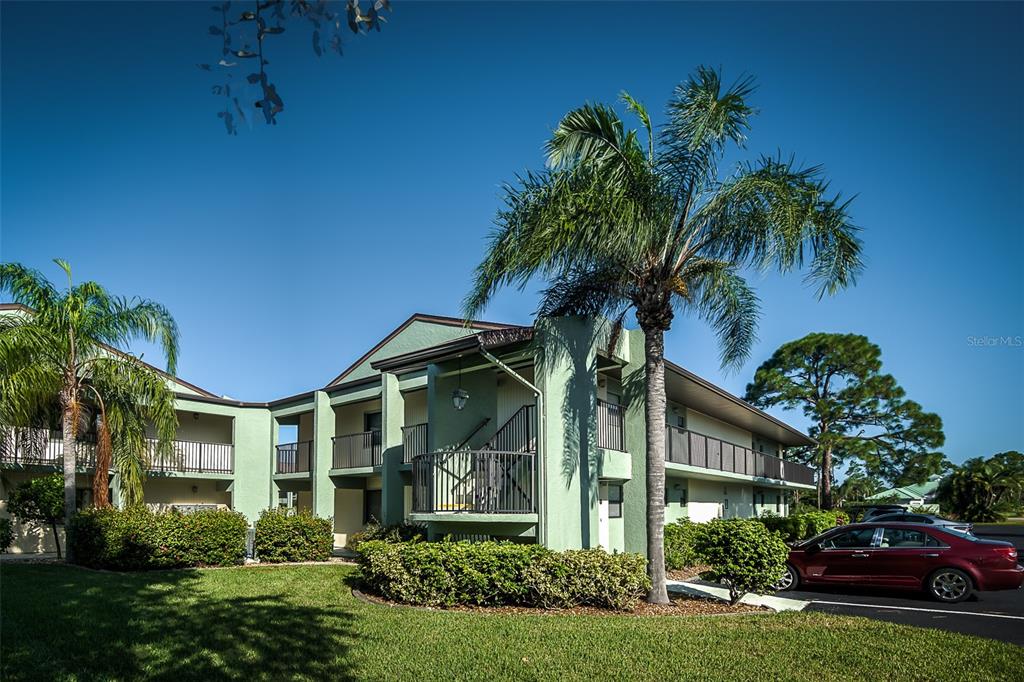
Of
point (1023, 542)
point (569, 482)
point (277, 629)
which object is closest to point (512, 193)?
point (569, 482)

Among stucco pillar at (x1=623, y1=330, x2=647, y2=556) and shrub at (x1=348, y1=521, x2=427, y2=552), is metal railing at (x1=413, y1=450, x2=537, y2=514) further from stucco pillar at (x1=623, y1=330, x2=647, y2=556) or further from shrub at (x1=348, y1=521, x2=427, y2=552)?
stucco pillar at (x1=623, y1=330, x2=647, y2=556)

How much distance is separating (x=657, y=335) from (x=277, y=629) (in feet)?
25.8

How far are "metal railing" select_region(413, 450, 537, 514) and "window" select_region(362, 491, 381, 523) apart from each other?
11.6 meters

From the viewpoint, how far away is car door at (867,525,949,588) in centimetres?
1411

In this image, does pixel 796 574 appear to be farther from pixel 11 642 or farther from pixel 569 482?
pixel 11 642

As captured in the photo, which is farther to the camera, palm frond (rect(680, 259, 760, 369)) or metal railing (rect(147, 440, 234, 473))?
metal railing (rect(147, 440, 234, 473))

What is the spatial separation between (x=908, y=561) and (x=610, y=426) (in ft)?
20.9

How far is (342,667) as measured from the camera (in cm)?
823

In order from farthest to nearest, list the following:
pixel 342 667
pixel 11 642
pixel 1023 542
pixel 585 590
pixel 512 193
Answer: pixel 1023 542, pixel 512 193, pixel 585 590, pixel 11 642, pixel 342 667

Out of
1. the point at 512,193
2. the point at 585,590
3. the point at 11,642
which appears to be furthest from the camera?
the point at 512,193

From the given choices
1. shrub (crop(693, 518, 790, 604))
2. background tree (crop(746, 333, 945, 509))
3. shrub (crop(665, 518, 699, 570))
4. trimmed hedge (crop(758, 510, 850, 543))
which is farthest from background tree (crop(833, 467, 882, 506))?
shrub (crop(693, 518, 790, 604))

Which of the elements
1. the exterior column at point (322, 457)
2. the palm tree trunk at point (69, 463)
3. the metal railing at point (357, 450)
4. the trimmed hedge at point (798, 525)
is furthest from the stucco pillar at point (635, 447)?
the palm tree trunk at point (69, 463)

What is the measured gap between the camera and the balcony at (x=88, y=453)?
20.6m

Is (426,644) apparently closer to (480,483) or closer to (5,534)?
(480,483)
